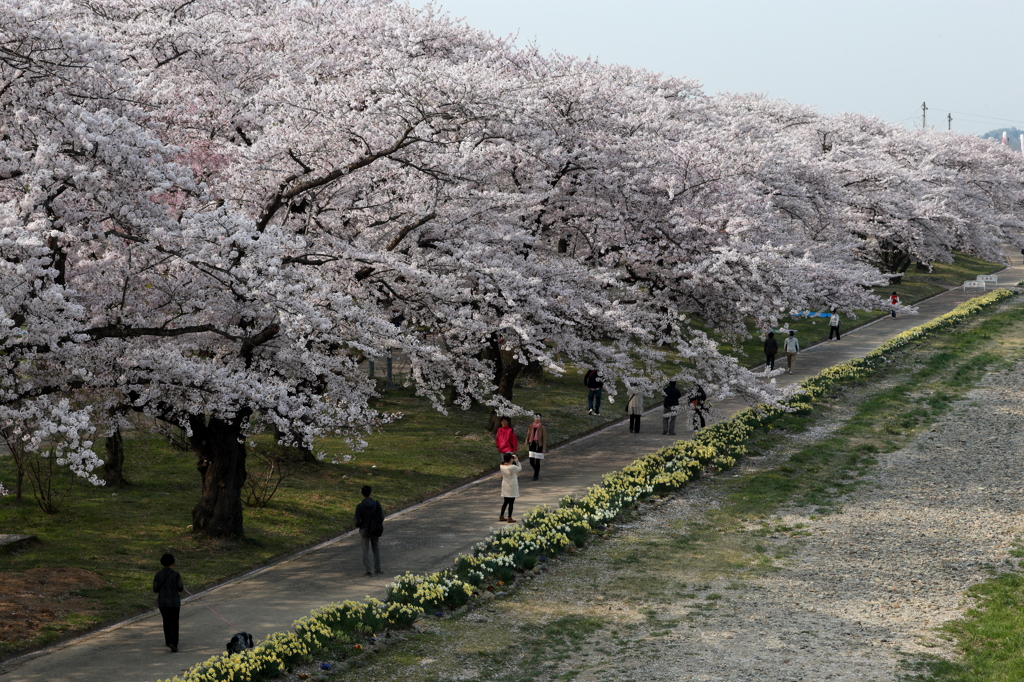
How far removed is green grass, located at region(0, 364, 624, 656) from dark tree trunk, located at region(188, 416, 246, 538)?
0.95ft

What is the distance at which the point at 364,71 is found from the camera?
2306cm

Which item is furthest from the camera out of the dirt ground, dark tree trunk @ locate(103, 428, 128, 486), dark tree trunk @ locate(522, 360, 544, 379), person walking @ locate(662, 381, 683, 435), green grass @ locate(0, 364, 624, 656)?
dark tree trunk @ locate(522, 360, 544, 379)

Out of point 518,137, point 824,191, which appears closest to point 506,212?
point 518,137

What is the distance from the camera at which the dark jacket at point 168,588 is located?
1159 centimetres

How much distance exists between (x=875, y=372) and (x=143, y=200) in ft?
91.4

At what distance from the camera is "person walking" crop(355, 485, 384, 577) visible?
14.4 m

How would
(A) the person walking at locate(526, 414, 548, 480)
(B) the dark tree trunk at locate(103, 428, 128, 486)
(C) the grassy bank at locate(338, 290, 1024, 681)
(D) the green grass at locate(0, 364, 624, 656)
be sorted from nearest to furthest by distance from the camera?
(C) the grassy bank at locate(338, 290, 1024, 681)
(D) the green grass at locate(0, 364, 624, 656)
(B) the dark tree trunk at locate(103, 428, 128, 486)
(A) the person walking at locate(526, 414, 548, 480)

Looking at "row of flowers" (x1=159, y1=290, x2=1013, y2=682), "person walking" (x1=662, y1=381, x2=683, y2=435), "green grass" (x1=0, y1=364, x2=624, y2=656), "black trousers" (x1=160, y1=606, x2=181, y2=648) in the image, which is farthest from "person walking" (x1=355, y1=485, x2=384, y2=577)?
"person walking" (x1=662, y1=381, x2=683, y2=435)

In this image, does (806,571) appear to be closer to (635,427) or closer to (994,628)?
(994,628)

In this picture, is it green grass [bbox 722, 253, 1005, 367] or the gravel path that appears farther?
green grass [bbox 722, 253, 1005, 367]

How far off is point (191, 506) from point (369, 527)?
527cm

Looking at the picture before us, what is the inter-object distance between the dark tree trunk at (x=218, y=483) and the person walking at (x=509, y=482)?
476cm

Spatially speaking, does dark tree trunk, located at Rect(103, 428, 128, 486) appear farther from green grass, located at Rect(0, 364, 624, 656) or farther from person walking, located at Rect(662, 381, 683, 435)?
person walking, located at Rect(662, 381, 683, 435)

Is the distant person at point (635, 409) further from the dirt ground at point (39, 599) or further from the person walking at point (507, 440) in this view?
the dirt ground at point (39, 599)
